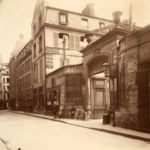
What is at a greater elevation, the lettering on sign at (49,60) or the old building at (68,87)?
the lettering on sign at (49,60)

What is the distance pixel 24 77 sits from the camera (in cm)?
2597

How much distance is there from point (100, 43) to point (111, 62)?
5.04ft

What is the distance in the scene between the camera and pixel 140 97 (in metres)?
7.48

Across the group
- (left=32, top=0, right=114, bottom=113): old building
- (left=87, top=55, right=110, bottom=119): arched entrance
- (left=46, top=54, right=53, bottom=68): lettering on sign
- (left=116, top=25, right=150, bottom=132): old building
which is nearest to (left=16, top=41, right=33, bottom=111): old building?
(left=32, top=0, right=114, bottom=113): old building

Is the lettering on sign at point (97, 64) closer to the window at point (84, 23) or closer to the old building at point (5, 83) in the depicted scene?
the window at point (84, 23)

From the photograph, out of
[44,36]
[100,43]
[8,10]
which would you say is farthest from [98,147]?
[44,36]

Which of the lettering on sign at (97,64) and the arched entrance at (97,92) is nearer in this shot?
the lettering on sign at (97,64)

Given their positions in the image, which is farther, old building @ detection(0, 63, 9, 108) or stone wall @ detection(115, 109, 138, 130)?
old building @ detection(0, 63, 9, 108)

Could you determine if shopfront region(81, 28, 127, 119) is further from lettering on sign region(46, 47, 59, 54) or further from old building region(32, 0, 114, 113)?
lettering on sign region(46, 47, 59, 54)

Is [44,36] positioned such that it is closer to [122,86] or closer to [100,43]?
[100,43]

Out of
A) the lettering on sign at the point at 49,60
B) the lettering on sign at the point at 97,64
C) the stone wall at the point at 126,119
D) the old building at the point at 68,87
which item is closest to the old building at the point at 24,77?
the lettering on sign at the point at 49,60

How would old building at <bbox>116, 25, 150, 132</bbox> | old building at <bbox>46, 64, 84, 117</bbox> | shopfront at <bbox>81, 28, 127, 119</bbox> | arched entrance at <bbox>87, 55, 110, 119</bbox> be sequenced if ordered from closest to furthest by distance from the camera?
1. old building at <bbox>116, 25, 150, 132</bbox>
2. shopfront at <bbox>81, 28, 127, 119</bbox>
3. arched entrance at <bbox>87, 55, 110, 119</bbox>
4. old building at <bbox>46, 64, 84, 117</bbox>

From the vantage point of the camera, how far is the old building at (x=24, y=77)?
76.6 feet

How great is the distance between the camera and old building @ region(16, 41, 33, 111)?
23.4 metres
